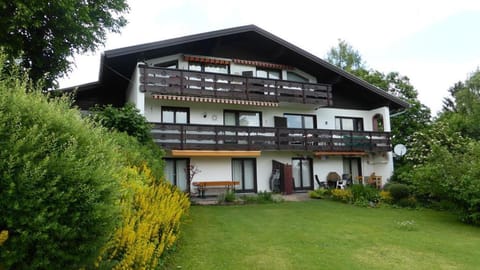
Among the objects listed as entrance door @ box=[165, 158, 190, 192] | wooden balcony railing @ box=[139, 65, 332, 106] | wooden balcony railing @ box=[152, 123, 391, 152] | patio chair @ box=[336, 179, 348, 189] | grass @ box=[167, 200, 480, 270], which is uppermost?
wooden balcony railing @ box=[139, 65, 332, 106]

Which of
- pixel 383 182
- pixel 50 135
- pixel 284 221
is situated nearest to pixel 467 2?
pixel 383 182

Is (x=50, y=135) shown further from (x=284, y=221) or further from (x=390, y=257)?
(x=284, y=221)

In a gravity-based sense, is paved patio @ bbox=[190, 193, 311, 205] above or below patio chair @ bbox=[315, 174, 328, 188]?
below

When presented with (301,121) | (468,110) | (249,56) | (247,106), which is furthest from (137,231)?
(468,110)

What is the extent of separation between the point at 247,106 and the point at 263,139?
8.12ft

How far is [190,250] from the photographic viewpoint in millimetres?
6387

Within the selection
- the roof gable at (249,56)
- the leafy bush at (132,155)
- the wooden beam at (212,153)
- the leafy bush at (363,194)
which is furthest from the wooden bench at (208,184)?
the roof gable at (249,56)

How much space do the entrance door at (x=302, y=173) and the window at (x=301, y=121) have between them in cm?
225

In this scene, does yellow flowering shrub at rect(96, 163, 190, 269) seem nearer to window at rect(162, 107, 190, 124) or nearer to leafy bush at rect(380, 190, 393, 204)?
window at rect(162, 107, 190, 124)

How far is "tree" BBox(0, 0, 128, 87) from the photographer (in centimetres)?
1236

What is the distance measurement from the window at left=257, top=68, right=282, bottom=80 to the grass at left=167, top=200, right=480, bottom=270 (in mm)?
10723

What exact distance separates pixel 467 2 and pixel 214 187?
54.0ft

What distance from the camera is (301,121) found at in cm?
2031

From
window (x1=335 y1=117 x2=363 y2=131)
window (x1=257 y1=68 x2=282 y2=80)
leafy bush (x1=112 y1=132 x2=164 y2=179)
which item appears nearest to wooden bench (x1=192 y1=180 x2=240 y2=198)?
leafy bush (x1=112 y1=132 x2=164 y2=179)
